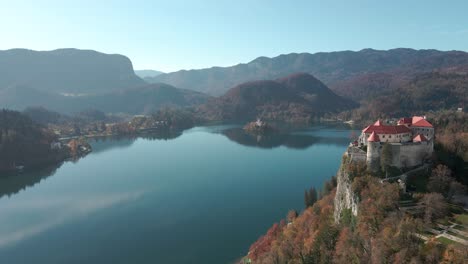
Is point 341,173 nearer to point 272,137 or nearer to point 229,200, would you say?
point 229,200

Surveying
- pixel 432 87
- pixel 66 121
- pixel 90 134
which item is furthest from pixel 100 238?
pixel 432 87

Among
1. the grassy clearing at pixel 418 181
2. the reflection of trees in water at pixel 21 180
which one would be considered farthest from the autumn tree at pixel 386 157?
the reflection of trees in water at pixel 21 180

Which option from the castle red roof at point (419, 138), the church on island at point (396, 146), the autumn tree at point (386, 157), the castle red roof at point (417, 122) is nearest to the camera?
the autumn tree at point (386, 157)

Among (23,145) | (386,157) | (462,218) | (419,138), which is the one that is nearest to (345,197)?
(386,157)

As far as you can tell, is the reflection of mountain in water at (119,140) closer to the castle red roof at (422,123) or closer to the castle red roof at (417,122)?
the castle red roof at (417,122)

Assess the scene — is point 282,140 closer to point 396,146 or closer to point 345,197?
point 396,146

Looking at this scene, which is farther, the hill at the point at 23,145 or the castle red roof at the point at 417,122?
the hill at the point at 23,145

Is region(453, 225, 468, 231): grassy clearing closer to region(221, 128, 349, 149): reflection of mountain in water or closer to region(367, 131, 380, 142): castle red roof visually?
region(367, 131, 380, 142): castle red roof

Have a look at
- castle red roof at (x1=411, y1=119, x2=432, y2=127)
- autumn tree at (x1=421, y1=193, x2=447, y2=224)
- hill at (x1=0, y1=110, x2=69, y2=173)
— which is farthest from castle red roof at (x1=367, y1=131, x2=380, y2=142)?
hill at (x1=0, y1=110, x2=69, y2=173)
